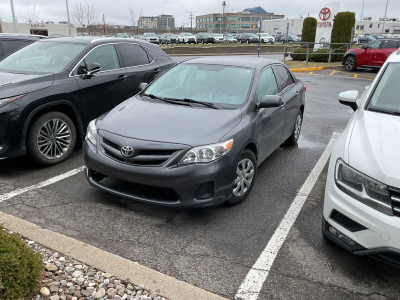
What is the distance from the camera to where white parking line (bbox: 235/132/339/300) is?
8.91 ft

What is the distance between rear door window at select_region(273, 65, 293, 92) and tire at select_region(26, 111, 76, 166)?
3.05 metres

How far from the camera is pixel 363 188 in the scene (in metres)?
2.66

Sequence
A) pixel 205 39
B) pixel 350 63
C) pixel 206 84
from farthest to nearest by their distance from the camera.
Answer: pixel 205 39 → pixel 350 63 → pixel 206 84

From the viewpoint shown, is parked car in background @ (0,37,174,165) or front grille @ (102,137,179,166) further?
parked car in background @ (0,37,174,165)

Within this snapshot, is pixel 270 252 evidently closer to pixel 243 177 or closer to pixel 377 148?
pixel 243 177

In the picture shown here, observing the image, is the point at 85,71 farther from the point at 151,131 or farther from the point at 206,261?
the point at 206,261

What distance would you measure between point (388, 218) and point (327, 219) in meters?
0.52

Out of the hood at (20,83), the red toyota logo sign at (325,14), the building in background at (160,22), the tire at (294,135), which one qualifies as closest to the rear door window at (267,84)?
the tire at (294,135)

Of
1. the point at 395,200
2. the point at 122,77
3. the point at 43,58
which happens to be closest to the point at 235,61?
the point at 122,77

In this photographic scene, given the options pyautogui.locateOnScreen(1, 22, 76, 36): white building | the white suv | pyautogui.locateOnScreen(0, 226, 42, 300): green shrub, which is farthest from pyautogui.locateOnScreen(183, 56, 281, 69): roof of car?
pyautogui.locateOnScreen(1, 22, 76, 36): white building

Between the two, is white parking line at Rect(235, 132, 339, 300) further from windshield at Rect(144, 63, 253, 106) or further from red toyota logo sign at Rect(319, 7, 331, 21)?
red toyota logo sign at Rect(319, 7, 331, 21)

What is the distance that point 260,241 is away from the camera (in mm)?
3375

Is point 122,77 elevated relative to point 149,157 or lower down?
elevated

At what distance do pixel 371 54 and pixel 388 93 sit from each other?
51.1ft
